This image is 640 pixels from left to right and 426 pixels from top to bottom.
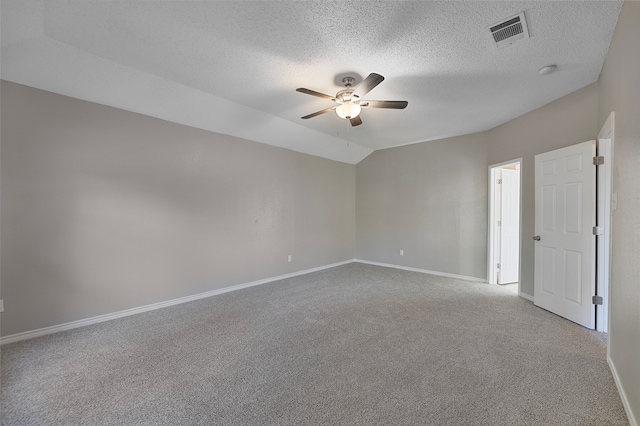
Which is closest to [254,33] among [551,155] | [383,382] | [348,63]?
[348,63]

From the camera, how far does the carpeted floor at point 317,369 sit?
1.64m

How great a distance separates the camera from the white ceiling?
187 centimetres

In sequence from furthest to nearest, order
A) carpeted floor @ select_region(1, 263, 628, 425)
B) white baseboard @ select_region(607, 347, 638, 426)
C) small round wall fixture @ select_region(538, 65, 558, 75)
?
small round wall fixture @ select_region(538, 65, 558, 75) < carpeted floor @ select_region(1, 263, 628, 425) < white baseboard @ select_region(607, 347, 638, 426)

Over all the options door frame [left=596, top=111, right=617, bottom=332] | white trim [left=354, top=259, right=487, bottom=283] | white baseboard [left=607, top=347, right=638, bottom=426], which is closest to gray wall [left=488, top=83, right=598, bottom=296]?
door frame [left=596, top=111, right=617, bottom=332]

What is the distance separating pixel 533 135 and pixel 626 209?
2424mm

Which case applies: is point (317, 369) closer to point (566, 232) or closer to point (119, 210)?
point (119, 210)

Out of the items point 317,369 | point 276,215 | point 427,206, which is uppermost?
point 427,206

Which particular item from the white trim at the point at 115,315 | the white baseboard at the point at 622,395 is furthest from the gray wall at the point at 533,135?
the white trim at the point at 115,315

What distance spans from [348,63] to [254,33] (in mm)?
909

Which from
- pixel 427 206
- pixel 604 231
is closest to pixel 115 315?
pixel 427 206

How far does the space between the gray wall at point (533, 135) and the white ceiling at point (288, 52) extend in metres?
0.17

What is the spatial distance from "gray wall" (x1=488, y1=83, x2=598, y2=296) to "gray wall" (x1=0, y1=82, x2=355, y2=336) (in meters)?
3.86

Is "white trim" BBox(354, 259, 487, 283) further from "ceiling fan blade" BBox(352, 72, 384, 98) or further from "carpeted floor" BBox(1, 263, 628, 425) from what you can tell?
"ceiling fan blade" BBox(352, 72, 384, 98)

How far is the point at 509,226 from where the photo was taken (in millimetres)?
4551
